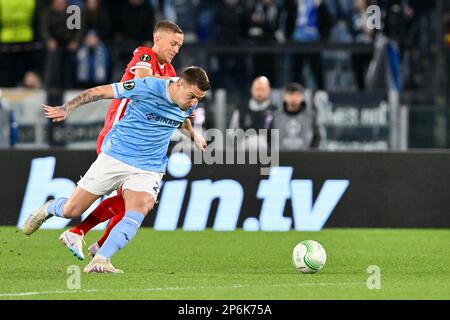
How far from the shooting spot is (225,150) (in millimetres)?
15641

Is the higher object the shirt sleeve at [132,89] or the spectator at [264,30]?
the spectator at [264,30]

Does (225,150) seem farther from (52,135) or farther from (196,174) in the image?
(52,135)

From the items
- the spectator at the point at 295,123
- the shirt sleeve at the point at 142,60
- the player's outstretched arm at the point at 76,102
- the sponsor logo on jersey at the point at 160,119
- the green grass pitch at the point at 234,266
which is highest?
the shirt sleeve at the point at 142,60

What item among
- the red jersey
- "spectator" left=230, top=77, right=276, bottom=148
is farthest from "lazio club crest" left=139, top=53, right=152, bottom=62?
"spectator" left=230, top=77, right=276, bottom=148

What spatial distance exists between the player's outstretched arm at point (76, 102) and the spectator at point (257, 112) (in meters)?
6.51

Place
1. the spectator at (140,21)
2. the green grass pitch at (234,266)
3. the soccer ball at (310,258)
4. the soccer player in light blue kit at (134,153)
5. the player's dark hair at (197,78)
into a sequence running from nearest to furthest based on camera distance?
1. the green grass pitch at (234,266)
2. the player's dark hair at (197,78)
3. the soccer player in light blue kit at (134,153)
4. the soccer ball at (310,258)
5. the spectator at (140,21)

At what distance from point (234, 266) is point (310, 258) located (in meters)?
1.01

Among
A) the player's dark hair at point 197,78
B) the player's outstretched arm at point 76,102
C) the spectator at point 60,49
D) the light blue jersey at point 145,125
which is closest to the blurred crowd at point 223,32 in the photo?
the spectator at point 60,49

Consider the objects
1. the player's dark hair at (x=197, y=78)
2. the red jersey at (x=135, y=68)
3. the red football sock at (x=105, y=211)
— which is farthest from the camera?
the red football sock at (x=105, y=211)

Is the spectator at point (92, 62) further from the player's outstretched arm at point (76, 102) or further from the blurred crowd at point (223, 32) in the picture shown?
the player's outstretched arm at point (76, 102)

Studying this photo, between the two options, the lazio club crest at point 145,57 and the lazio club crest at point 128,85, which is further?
the lazio club crest at point 145,57

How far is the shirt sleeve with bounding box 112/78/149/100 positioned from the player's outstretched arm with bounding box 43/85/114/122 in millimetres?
62

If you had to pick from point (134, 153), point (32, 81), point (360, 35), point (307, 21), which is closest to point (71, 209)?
point (134, 153)

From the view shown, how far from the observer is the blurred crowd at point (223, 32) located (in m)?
20.2
